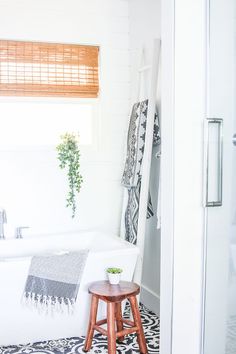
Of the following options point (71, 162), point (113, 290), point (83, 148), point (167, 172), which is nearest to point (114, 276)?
point (113, 290)

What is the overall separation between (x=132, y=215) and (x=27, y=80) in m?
1.55

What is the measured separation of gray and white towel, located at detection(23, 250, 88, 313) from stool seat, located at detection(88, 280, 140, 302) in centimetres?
16

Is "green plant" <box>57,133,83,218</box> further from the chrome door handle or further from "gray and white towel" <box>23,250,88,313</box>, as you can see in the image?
the chrome door handle

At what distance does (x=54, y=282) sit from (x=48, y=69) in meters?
2.00

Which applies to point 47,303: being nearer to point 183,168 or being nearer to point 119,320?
point 119,320

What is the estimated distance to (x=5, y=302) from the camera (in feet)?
9.68

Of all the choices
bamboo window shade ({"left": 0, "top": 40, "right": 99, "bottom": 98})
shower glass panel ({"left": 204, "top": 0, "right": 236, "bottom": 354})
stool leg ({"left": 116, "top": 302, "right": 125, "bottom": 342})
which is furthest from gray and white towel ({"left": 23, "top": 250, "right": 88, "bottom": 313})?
bamboo window shade ({"left": 0, "top": 40, "right": 99, "bottom": 98})

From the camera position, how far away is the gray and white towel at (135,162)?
145 inches

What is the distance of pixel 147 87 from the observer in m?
3.91

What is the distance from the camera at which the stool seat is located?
2834 mm

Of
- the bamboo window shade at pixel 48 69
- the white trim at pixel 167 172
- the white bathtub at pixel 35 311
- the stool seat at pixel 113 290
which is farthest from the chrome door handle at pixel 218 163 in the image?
the bamboo window shade at pixel 48 69

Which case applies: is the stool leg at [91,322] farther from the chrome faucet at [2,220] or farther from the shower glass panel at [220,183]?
the chrome faucet at [2,220]

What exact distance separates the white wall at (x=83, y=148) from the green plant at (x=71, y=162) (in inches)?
2.6

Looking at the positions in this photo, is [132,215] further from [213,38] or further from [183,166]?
[213,38]
